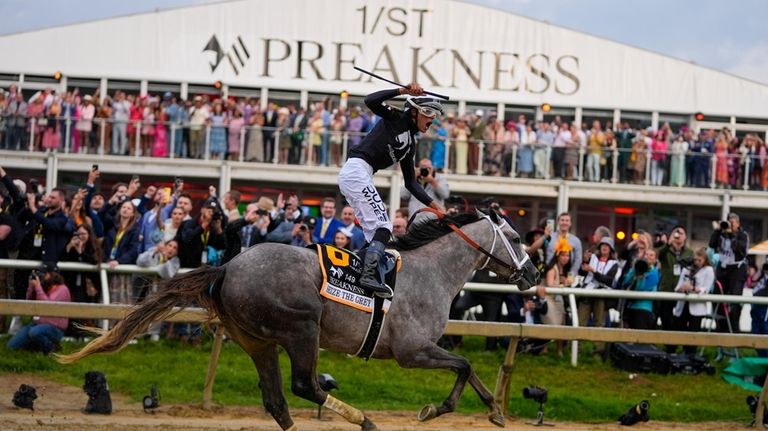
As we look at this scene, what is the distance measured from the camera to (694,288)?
14391 millimetres

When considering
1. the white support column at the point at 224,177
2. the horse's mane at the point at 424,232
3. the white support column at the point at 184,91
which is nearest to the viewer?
the horse's mane at the point at 424,232

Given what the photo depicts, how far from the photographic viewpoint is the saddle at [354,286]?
8.55 meters

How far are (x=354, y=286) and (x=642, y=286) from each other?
22.3 ft

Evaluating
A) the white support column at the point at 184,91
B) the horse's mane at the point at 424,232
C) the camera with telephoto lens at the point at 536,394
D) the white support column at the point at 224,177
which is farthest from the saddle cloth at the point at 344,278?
the white support column at the point at 184,91

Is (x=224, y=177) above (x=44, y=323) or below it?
above

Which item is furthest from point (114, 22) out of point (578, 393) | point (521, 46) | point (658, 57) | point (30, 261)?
point (578, 393)

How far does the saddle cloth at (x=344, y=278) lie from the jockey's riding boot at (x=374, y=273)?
2.3 inches

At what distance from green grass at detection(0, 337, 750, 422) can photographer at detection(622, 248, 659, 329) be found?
2.09 ft

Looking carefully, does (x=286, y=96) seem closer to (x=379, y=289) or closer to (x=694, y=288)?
(x=694, y=288)

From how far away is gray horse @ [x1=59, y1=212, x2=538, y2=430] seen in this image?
8.34 m

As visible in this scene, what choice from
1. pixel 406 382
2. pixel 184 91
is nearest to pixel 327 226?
pixel 406 382

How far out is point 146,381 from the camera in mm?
12688

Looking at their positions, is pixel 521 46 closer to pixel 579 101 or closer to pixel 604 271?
pixel 579 101

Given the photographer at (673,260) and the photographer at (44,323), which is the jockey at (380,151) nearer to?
the photographer at (44,323)
